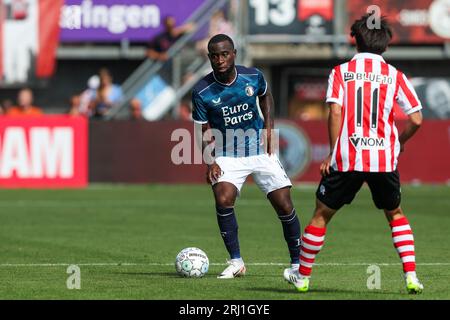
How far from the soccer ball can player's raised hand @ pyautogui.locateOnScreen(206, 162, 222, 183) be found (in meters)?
0.71

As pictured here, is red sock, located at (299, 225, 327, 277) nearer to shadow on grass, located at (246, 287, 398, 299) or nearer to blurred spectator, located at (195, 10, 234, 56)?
shadow on grass, located at (246, 287, 398, 299)

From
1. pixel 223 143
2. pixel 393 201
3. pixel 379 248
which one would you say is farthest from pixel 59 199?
pixel 393 201

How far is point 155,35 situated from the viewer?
102 ft

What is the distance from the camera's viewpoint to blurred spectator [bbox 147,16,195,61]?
29.5 m

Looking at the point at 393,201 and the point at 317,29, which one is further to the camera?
the point at 317,29

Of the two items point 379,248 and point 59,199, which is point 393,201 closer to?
point 379,248

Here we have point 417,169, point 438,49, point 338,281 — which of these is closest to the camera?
point 338,281

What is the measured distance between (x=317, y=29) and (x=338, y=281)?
21.9 meters

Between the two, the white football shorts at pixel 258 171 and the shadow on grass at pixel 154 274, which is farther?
the shadow on grass at pixel 154 274

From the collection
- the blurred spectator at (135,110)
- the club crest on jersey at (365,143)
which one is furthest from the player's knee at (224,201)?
the blurred spectator at (135,110)

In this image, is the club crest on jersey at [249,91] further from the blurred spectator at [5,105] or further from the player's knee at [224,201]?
the blurred spectator at [5,105]

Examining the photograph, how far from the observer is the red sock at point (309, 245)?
30.7 ft

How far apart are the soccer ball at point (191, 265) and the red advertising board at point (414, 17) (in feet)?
70.0
